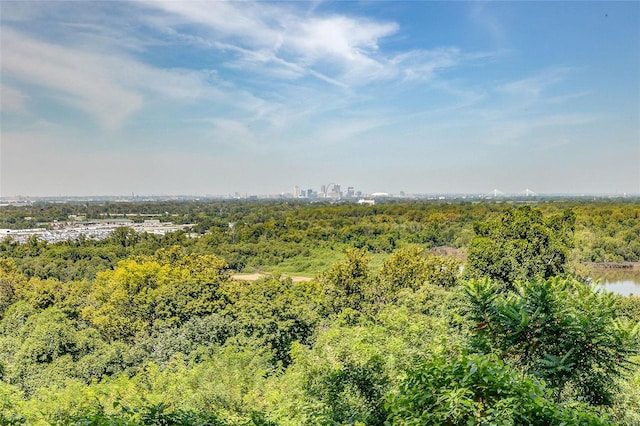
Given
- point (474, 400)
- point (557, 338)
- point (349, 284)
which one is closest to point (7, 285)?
point (349, 284)

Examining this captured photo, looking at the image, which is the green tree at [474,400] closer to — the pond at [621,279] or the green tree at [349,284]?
the green tree at [349,284]

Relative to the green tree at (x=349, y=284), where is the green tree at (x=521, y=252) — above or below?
above

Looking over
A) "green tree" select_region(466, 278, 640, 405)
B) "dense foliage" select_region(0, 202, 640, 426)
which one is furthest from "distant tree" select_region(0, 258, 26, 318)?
"green tree" select_region(466, 278, 640, 405)

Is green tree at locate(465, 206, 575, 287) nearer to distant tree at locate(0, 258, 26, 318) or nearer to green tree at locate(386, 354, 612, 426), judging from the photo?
green tree at locate(386, 354, 612, 426)

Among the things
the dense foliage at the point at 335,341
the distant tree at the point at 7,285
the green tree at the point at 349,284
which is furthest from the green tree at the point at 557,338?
the distant tree at the point at 7,285

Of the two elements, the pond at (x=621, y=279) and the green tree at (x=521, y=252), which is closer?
the green tree at (x=521, y=252)

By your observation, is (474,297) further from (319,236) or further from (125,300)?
(319,236)
